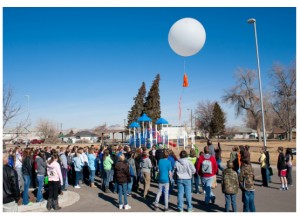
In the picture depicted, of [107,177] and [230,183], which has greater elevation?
[230,183]

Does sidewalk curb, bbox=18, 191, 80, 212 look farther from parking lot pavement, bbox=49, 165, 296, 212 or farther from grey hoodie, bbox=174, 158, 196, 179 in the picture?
grey hoodie, bbox=174, 158, 196, 179

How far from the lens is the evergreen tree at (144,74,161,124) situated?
44.1 meters

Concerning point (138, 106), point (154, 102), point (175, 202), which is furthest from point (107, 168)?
point (138, 106)

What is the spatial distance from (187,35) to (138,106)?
36.5 m

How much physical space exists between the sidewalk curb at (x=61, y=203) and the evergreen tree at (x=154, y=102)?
113ft

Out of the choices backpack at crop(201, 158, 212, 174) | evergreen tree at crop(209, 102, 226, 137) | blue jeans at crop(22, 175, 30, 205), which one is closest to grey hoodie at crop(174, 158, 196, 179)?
backpack at crop(201, 158, 212, 174)

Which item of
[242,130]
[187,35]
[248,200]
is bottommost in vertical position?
[248,200]

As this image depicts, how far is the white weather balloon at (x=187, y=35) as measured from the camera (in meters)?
10.9

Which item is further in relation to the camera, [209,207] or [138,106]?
[138,106]

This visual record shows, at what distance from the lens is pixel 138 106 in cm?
4712

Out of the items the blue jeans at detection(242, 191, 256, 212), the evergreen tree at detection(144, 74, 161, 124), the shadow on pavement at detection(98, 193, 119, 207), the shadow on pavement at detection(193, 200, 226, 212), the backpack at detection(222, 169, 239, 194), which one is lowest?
the shadow on pavement at detection(193, 200, 226, 212)

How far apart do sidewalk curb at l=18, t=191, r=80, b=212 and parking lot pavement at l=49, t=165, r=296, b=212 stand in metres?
0.22

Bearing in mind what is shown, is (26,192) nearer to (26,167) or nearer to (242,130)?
(26,167)

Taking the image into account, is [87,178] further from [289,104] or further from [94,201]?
[289,104]
